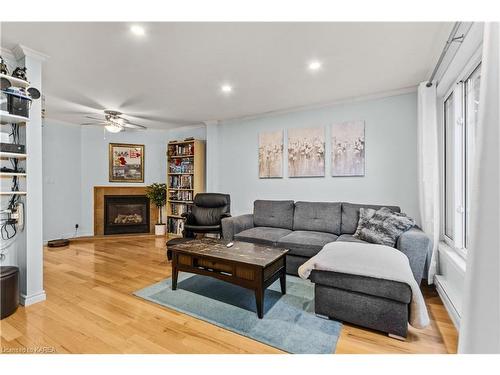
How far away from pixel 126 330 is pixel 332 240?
2322 mm

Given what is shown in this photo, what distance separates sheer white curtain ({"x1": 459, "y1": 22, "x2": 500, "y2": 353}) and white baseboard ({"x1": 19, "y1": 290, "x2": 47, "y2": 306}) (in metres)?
3.24

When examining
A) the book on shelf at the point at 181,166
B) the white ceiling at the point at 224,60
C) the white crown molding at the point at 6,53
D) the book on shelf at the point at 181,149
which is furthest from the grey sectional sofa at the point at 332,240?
the white crown molding at the point at 6,53

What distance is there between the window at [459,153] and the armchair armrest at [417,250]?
30cm

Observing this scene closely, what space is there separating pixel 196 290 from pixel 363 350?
5.38ft

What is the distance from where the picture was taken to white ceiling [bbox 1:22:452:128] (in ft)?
6.27

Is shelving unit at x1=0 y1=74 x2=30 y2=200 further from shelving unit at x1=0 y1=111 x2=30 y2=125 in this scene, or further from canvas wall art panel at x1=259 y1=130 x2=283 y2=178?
canvas wall art panel at x1=259 y1=130 x2=283 y2=178

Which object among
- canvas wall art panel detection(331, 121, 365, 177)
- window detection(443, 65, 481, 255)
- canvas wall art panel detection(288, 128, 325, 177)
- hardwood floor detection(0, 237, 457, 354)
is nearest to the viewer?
hardwood floor detection(0, 237, 457, 354)

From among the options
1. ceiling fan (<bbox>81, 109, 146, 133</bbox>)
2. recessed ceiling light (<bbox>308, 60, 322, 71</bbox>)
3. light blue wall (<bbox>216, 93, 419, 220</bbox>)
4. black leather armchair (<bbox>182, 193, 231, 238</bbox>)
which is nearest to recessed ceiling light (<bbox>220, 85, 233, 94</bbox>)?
recessed ceiling light (<bbox>308, 60, 322, 71</bbox>)

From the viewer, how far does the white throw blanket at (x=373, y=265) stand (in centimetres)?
166

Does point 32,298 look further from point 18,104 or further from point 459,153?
point 459,153
